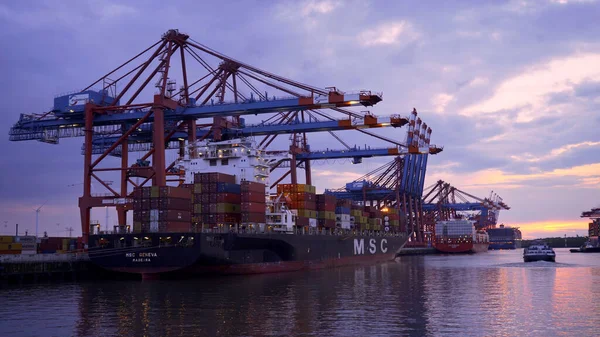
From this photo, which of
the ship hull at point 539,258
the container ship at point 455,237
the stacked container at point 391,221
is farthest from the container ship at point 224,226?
the container ship at point 455,237

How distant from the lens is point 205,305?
30938 millimetres

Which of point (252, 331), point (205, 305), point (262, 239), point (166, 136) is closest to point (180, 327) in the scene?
point (252, 331)

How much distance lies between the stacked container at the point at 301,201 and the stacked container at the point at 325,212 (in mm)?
1452

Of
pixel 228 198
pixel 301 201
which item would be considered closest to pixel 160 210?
pixel 228 198

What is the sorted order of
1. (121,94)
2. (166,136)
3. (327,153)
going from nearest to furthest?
(121,94) < (166,136) < (327,153)

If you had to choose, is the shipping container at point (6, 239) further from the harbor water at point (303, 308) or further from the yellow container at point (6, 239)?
the harbor water at point (303, 308)

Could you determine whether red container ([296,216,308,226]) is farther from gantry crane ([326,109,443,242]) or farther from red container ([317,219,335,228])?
gantry crane ([326,109,443,242])

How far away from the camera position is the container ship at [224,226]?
151 ft

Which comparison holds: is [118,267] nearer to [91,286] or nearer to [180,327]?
[91,286]

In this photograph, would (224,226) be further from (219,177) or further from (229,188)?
(219,177)

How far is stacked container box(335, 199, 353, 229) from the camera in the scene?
242 feet

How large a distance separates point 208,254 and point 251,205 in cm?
722

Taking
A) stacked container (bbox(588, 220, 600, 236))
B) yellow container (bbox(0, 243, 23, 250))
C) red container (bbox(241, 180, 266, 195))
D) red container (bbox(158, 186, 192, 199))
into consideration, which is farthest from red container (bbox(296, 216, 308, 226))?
stacked container (bbox(588, 220, 600, 236))

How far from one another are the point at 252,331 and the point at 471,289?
20604mm
